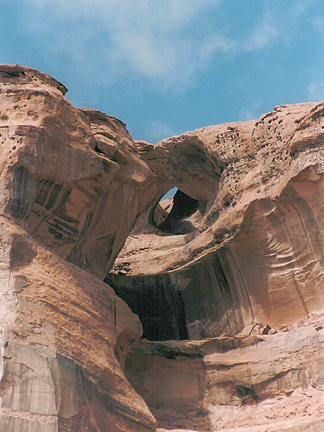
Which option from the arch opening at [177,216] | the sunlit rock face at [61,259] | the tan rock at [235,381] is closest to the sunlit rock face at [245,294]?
the tan rock at [235,381]

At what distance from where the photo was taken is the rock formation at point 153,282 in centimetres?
840

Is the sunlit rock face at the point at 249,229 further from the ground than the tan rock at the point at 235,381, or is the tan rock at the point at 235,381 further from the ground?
the sunlit rock face at the point at 249,229

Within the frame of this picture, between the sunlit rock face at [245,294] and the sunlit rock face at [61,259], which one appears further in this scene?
the sunlit rock face at [245,294]

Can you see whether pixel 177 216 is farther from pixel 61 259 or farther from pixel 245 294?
pixel 61 259

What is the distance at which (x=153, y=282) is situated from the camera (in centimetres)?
1262

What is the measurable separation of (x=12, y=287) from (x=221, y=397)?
13.0 ft

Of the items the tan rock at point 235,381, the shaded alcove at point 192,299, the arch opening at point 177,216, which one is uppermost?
the arch opening at point 177,216

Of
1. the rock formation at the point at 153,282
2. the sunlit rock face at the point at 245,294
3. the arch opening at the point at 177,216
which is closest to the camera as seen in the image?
the rock formation at the point at 153,282

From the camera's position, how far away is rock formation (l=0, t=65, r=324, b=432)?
27.6ft

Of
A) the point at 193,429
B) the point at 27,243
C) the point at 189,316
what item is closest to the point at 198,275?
the point at 189,316

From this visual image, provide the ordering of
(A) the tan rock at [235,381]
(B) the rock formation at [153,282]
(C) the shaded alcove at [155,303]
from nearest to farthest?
(B) the rock formation at [153,282] < (A) the tan rock at [235,381] < (C) the shaded alcove at [155,303]

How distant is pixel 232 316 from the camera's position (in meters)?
11.4

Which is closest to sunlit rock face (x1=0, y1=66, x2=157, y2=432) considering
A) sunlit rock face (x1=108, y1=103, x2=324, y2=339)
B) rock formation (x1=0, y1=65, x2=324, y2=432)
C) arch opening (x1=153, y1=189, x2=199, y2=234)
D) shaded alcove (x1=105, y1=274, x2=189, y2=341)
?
rock formation (x1=0, y1=65, x2=324, y2=432)

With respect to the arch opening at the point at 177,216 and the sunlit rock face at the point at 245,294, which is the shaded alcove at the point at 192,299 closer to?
the sunlit rock face at the point at 245,294
